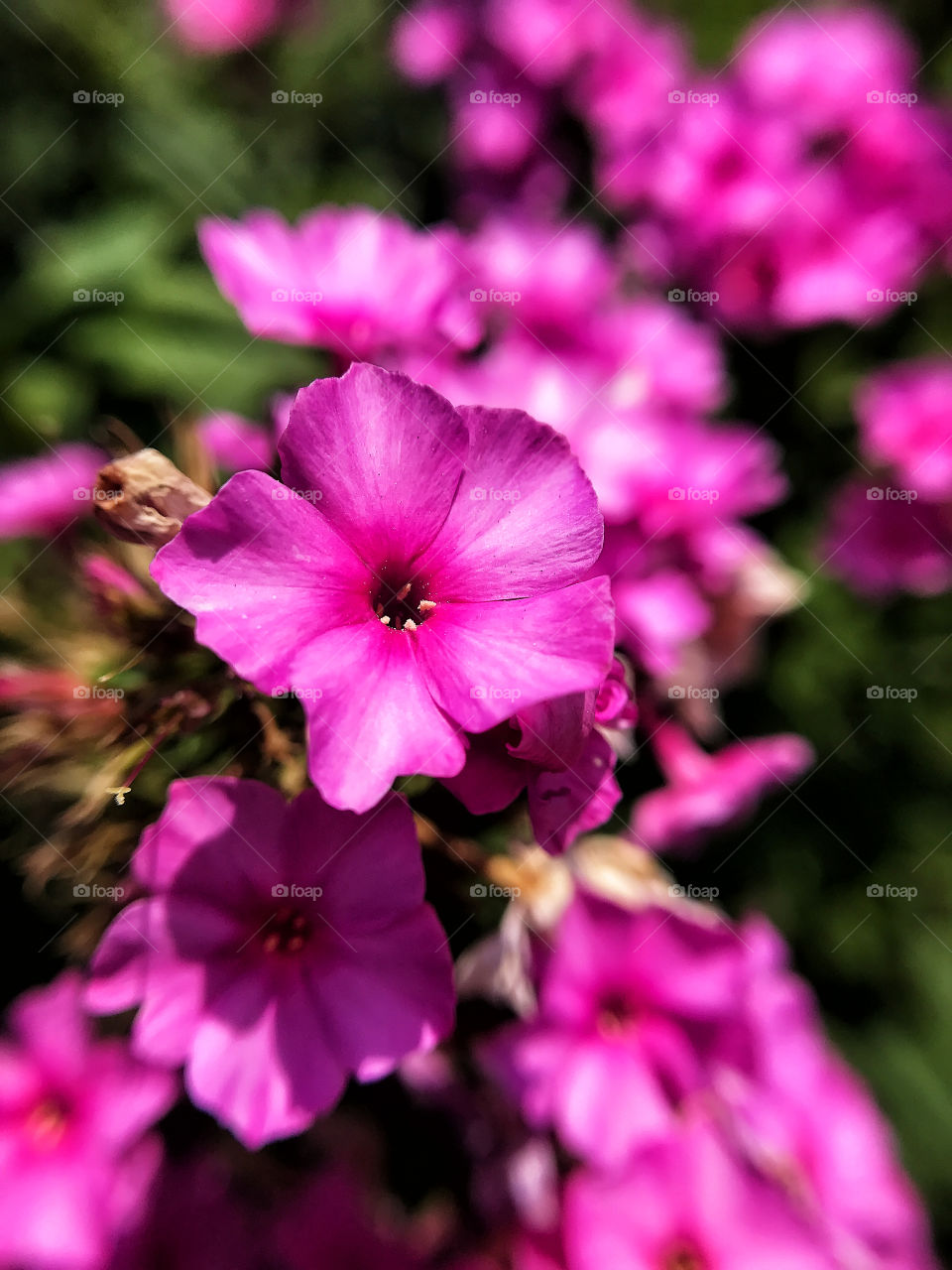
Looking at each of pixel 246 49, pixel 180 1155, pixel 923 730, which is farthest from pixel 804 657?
pixel 246 49

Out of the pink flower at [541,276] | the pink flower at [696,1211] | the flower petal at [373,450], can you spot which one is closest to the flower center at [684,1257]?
the pink flower at [696,1211]

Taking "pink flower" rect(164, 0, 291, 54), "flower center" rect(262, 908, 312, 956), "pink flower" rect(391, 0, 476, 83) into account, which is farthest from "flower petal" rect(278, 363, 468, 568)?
"pink flower" rect(164, 0, 291, 54)

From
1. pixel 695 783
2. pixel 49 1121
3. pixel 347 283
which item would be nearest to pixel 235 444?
pixel 347 283

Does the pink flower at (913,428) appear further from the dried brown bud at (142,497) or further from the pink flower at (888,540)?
the dried brown bud at (142,497)

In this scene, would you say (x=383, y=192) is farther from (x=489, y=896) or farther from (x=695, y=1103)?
(x=695, y=1103)

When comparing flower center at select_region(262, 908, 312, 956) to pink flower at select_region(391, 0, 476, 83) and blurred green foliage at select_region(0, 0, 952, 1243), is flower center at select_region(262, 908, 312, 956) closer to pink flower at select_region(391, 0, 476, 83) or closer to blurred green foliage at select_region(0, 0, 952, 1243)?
blurred green foliage at select_region(0, 0, 952, 1243)

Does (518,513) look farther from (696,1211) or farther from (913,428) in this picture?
(913,428)
